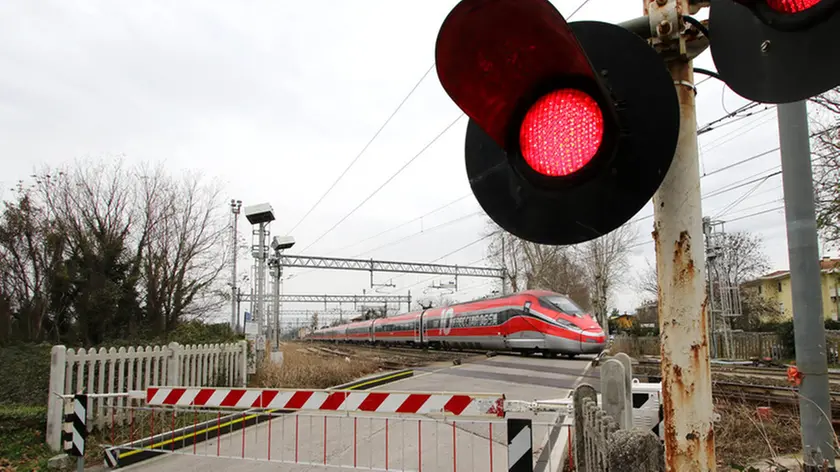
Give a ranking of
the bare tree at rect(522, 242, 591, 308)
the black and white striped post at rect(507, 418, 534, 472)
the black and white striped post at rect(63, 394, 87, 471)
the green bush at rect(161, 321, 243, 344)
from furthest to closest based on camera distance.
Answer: the bare tree at rect(522, 242, 591, 308), the green bush at rect(161, 321, 243, 344), the black and white striped post at rect(63, 394, 87, 471), the black and white striped post at rect(507, 418, 534, 472)

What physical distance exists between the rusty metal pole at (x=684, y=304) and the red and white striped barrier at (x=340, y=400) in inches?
103

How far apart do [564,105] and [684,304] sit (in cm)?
66

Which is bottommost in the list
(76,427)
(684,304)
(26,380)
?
(76,427)

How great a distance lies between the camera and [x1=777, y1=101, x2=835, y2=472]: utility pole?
4613 mm

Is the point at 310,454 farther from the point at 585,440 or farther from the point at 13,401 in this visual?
the point at 13,401

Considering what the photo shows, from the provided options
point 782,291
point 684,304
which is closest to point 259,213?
point 684,304

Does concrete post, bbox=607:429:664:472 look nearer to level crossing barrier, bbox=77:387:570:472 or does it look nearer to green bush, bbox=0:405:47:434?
level crossing barrier, bbox=77:387:570:472

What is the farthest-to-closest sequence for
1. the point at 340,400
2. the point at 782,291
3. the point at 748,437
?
the point at 782,291, the point at 748,437, the point at 340,400

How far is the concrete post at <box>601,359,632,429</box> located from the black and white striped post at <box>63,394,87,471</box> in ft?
18.5

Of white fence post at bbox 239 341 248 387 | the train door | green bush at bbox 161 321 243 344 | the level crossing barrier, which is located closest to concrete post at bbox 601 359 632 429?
the level crossing barrier

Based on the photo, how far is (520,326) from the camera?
19.9m

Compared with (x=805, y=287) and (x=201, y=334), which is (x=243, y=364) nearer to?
(x=201, y=334)

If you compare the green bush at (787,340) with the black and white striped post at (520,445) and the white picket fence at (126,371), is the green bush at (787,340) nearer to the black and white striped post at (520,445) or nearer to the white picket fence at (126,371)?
the white picket fence at (126,371)

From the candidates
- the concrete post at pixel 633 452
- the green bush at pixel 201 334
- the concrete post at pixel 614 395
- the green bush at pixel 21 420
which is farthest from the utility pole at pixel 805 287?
the green bush at pixel 201 334
